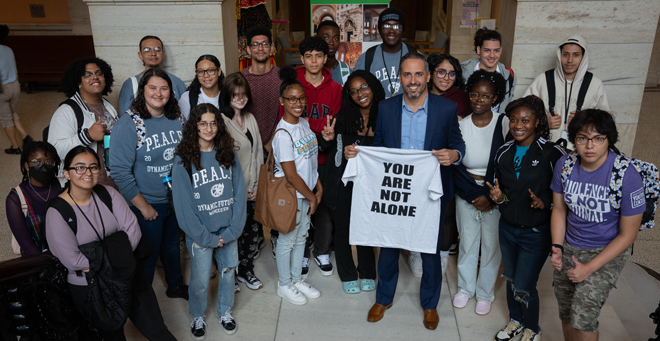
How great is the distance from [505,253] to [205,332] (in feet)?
7.77

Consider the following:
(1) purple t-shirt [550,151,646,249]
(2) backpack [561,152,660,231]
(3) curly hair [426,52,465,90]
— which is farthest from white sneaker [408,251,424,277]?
(2) backpack [561,152,660,231]

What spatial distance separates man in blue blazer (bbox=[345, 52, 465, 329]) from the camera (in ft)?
11.7

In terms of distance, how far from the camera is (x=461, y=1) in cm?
1176

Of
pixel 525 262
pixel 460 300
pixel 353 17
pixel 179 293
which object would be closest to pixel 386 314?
pixel 460 300

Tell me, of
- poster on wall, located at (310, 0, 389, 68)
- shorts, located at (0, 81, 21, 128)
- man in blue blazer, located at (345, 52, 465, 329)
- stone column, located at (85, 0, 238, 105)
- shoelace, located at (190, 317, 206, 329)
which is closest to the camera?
man in blue blazer, located at (345, 52, 465, 329)

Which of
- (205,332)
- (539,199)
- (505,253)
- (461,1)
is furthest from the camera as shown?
(461,1)

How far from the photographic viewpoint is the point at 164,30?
201 inches

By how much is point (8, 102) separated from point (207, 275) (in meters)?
6.41

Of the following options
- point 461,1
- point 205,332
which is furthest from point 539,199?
point 461,1

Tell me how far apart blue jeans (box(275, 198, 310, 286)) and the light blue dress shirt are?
98 centimetres

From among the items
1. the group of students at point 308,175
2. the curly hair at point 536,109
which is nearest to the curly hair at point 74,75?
the group of students at point 308,175

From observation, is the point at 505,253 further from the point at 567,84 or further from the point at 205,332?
the point at 205,332

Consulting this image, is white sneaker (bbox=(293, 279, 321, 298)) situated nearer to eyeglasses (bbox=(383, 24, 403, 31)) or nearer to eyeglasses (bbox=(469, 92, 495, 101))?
eyeglasses (bbox=(469, 92, 495, 101))

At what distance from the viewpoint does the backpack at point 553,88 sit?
4480 millimetres
